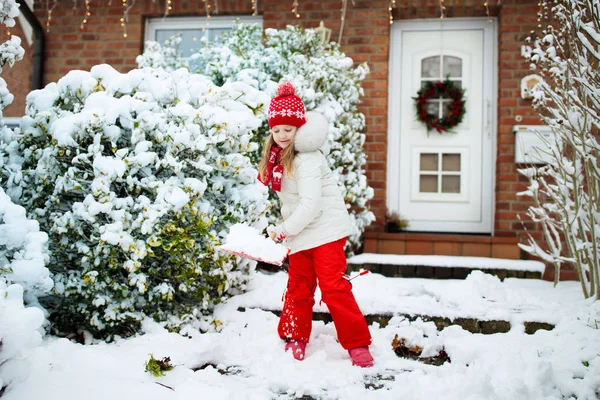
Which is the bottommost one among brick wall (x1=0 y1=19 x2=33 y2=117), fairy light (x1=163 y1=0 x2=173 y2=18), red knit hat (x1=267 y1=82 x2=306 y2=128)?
red knit hat (x1=267 y1=82 x2=306 y2=128)

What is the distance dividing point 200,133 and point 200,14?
383 cm

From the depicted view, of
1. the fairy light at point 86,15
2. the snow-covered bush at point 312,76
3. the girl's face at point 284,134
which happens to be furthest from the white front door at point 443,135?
the fairy light at point 86,15

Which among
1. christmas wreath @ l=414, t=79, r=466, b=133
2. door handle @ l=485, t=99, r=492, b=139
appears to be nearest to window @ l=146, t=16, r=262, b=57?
christmas wreath @ l=414, t=79, r=466, b=133

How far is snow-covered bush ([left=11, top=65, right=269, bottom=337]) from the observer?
2.77m

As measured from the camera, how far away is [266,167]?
297cm

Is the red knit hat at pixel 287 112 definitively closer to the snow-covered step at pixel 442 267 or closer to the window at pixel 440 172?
the snow-covered step at pixel 442 267

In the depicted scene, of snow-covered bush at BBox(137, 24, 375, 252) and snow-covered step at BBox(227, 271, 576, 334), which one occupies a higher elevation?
snow-covered bush at BBox(137, 24, 375, 252)

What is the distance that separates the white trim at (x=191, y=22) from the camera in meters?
6.39

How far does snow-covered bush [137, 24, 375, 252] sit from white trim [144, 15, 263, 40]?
4.15ft

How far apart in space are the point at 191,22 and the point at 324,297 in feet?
15.8

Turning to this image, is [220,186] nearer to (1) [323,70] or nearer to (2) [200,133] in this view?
(2) [200,133]

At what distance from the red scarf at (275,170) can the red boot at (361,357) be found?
3.15 feet

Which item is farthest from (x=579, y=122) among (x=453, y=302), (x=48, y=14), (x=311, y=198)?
(x=48, y=14)

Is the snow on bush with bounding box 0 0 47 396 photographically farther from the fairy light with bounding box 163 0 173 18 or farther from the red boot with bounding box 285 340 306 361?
the fairy light with bounding box 163 0 173 18
